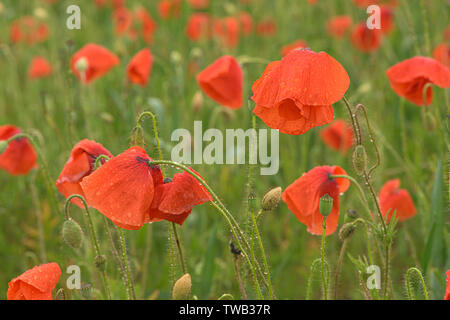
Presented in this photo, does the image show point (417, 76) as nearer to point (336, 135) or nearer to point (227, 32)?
point (336, 135)

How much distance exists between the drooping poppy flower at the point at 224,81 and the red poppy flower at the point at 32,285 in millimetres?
700

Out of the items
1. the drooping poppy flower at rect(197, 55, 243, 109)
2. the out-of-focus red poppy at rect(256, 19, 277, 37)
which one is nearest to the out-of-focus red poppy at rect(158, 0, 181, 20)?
the out-of-focus red poppy at rect(256, 19, 277, 37)

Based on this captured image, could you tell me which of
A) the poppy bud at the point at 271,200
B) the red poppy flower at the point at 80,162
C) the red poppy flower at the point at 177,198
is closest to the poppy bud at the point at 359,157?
the poppy bud at the point at 271,200

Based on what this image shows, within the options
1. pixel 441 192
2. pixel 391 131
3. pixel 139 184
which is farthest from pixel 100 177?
pixel 391 131

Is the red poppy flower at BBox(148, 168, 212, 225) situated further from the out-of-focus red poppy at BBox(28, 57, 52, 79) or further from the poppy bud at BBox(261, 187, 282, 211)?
the out-of-focus red poppy at BBox(28, 57, 52, 79)

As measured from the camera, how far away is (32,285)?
0.99m

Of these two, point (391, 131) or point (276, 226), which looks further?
point (391, 131)

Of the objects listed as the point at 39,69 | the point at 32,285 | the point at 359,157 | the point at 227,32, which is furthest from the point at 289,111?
the point at 39,69

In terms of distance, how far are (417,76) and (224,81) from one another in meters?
0.51

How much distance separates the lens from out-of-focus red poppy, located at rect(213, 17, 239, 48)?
2766 millimetres

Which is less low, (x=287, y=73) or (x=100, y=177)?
(x=287, y=73)
